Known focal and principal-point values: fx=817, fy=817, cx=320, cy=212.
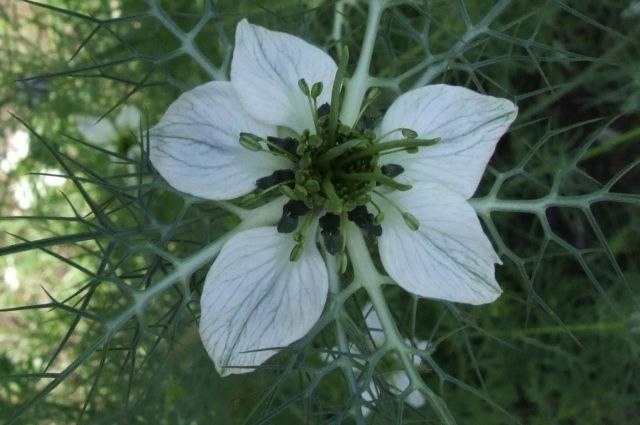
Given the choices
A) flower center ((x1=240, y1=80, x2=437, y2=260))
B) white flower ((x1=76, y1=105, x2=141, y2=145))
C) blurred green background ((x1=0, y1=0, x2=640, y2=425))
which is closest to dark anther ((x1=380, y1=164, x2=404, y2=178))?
flower center ((x1=240, y1=80, x2=437, y2=260))

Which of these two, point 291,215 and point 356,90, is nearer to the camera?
point 291,215

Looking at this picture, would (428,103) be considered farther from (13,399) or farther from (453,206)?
(13,399)

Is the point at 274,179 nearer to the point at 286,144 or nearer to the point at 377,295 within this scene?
the point at 286,144

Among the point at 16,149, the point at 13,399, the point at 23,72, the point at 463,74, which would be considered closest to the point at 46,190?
the point at 16,149

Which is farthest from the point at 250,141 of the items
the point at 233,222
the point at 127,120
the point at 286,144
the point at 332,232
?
the point at 127,120

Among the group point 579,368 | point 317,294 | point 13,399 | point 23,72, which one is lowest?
point 579,368

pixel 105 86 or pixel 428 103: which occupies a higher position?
pixel 105 86
